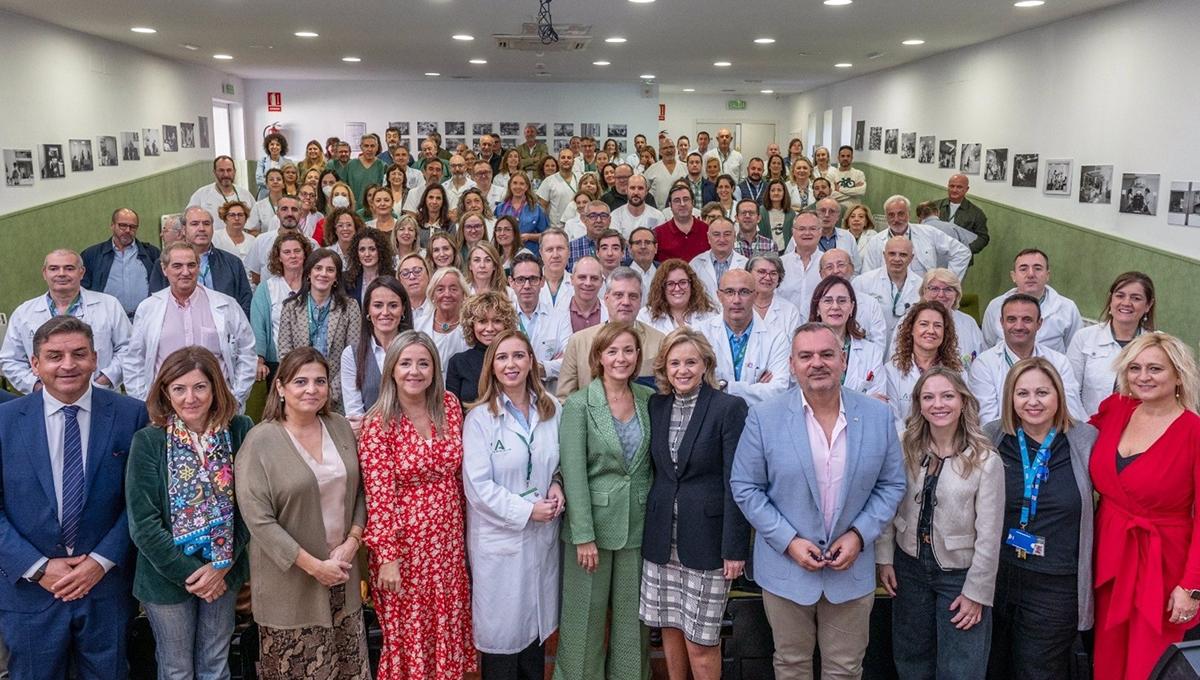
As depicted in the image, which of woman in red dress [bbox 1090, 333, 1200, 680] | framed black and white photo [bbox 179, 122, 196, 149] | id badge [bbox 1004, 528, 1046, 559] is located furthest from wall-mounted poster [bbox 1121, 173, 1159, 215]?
framed black and white photo [bbox 179, 122, 196, 149]

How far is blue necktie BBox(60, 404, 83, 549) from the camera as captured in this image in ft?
10.5

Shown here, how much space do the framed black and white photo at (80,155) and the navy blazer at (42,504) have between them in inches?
318

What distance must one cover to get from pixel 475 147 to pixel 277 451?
1583 centimetres

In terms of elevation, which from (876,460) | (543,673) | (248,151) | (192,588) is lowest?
(543,673)

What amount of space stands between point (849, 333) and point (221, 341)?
3483 millimetres

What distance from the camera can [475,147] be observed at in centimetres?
1836

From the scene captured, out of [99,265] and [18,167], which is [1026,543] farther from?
[18,167]

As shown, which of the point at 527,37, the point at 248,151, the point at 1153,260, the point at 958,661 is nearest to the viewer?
the point at 958,661

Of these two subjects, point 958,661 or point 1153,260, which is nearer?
point 958,661

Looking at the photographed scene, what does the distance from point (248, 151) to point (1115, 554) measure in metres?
Answer: 18.0

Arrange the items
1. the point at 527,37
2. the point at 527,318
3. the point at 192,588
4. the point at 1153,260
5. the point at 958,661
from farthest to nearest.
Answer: the point at 527,37 < the point at 1153,260 < the point at 527,318 < the point at 958,661 < the point at 192,588

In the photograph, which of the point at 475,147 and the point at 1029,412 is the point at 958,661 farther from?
the point at 475,147

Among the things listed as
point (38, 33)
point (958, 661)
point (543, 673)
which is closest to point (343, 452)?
point (543, 673)

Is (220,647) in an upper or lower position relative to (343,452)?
lower
